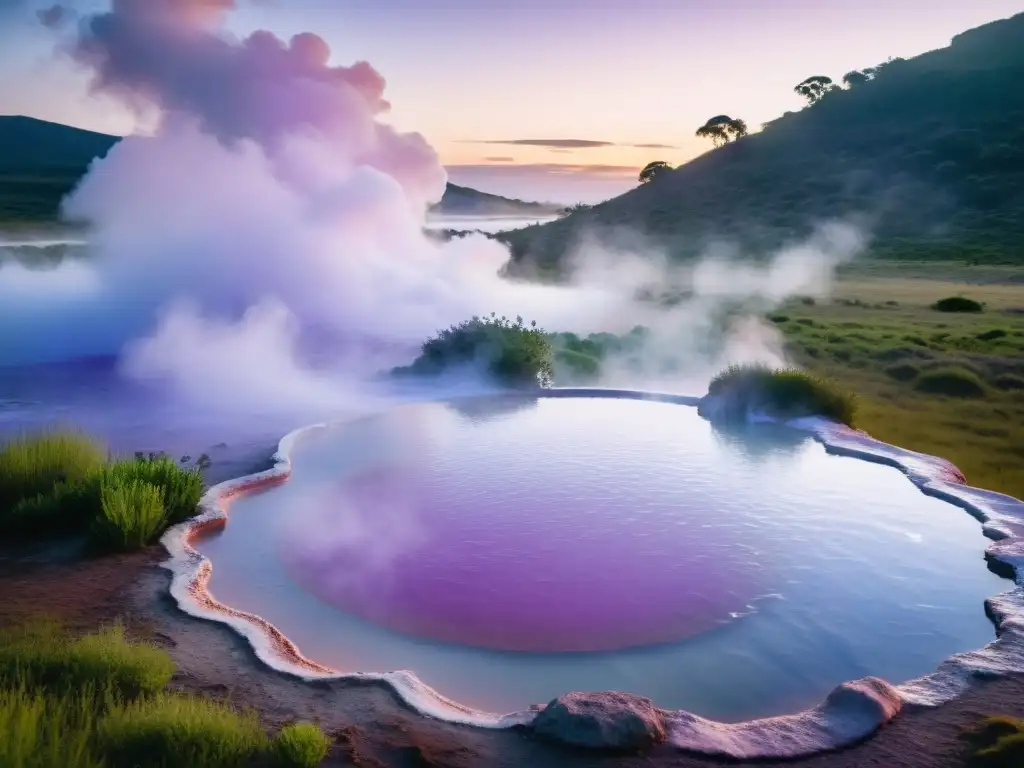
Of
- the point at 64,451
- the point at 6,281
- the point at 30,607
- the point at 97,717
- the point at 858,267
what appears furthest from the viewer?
the point at 858,267

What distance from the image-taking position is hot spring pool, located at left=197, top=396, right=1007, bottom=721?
5.23m

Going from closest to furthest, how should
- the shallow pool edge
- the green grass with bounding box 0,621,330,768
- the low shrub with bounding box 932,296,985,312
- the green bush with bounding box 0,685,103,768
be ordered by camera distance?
the green bush with bounding box 0,685,103,768 → the green grass with bounding box 0,621,330,768 → the shallow pool edge → the low shrub with bounding box 932,296,985,312

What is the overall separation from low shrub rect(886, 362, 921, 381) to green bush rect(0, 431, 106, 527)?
1334 cm

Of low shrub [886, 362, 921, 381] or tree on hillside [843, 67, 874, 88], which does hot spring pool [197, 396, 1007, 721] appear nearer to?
low shrub [886, 362, 921, 381]

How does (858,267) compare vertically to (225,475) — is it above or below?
above

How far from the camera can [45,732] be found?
12.1ft

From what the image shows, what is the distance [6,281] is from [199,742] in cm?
4270

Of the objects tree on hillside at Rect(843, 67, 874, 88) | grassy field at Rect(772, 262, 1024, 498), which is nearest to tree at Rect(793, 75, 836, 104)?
tree on hillside at Rect(843, 67, 874, 88)

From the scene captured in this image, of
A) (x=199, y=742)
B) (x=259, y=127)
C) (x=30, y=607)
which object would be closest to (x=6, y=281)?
(x=259, y=127)

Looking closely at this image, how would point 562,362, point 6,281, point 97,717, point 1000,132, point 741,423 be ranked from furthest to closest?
point 1000,132, point 6,281, point 562,362, point 741,423, point 97,717

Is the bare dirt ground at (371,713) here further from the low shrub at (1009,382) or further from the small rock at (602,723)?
the low shrub at (1009,382)

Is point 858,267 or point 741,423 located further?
point 858,267

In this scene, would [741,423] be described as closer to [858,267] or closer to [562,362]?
[562,362]

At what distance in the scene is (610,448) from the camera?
10.0 metres
